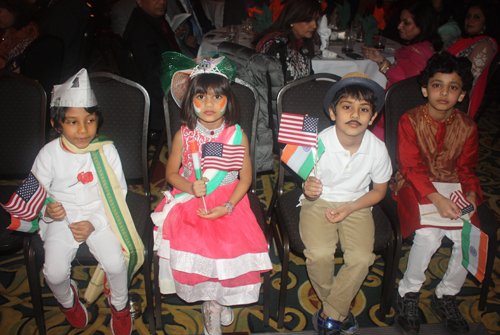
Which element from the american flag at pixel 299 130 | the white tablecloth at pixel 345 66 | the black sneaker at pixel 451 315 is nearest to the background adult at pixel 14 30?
the white tablecloth at pixel 345 66

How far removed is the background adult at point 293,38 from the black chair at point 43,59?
1.59 metres

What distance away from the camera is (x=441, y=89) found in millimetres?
1865

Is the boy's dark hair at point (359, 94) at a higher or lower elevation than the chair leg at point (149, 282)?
higher

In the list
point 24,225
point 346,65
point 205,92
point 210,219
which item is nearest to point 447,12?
point 346,65

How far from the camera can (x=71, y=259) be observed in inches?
65.4

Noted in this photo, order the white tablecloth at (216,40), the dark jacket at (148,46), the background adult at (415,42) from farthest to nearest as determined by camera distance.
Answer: the white tablecloth at (216,40) < the dark jacket at (148,46) < the background adult at (415,42)

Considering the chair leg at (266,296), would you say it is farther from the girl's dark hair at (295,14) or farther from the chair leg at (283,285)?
the girl's dark hair at (295,14)

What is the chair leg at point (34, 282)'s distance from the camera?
164 centimetres

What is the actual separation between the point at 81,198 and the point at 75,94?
49 centimetres

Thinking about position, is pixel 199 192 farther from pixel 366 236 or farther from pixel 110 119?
pixel 366 236

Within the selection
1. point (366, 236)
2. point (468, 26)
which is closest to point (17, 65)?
point (366, 236)

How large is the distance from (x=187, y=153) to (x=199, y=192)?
0.29 m

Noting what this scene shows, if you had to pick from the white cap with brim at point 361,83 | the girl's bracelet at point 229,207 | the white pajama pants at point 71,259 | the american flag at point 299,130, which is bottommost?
the white pajama pants at point 71,259

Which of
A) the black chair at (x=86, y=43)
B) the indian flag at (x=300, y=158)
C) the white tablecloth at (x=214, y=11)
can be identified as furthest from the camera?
the white tablecloth at (x=214, y=11)
